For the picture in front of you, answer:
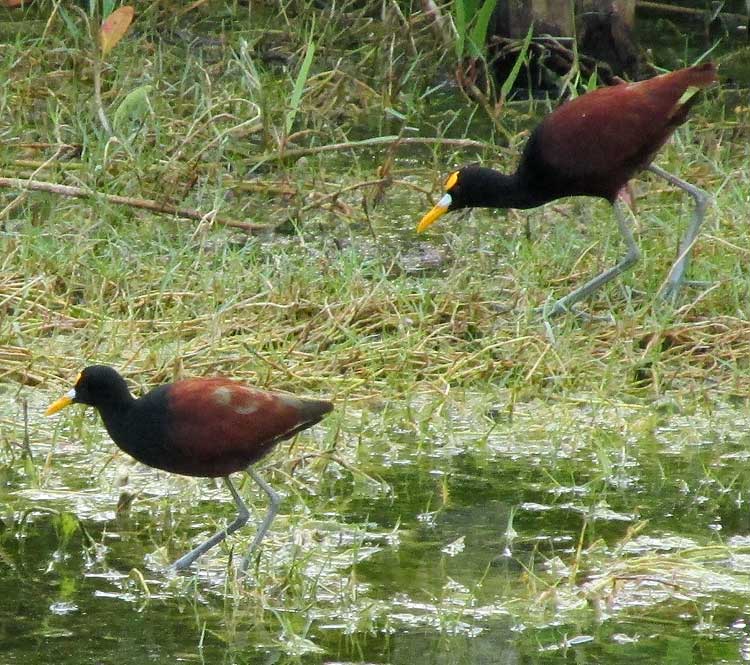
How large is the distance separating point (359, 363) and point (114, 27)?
2.84 m

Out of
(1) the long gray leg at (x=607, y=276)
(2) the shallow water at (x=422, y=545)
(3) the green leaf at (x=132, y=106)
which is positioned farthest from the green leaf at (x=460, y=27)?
(2) the shallow water at (x=422, y=545)

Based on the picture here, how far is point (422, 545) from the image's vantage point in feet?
15.2

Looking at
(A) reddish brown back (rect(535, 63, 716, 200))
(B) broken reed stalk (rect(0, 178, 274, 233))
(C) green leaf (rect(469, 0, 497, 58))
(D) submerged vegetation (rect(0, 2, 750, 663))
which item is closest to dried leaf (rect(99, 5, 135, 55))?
(D) submerged vegetation (rect(0, 2, 750, 663))

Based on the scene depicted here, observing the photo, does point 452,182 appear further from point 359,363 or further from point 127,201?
point 127,201

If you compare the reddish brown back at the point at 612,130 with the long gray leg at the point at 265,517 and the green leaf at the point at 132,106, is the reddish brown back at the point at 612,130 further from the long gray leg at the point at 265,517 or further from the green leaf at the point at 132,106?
the long gray leg at the point at 265,517

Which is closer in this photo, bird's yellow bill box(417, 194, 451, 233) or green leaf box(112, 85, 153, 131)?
bird's yellow bill box(417, 194, 451, 233)

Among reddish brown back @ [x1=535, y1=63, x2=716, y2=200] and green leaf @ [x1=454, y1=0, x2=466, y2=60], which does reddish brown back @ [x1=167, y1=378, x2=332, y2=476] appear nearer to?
reddish brown back @ [x1=535, y1=63, x2=716, y2=200]

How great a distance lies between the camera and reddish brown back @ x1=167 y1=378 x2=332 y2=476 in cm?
442

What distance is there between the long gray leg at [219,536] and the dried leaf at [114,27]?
397 centimetres

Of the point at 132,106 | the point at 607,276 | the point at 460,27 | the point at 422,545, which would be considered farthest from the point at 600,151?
the point at 422,545

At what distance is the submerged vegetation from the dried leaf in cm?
33

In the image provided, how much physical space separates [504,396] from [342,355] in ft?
1.96

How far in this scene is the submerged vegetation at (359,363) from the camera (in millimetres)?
4191

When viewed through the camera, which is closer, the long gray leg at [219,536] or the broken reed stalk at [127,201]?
the long gray leg at [219,536]
